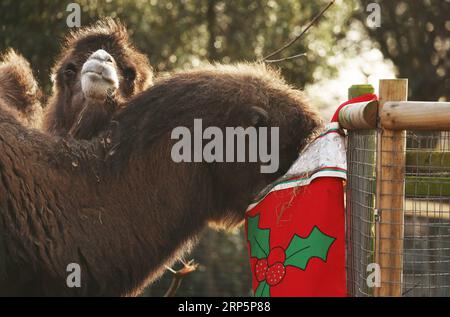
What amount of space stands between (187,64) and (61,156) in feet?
20.5

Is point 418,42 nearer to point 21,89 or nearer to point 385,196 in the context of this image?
point 21,89

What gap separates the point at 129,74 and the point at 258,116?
1080 mm

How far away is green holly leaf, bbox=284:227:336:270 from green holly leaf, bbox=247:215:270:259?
7.6 inches

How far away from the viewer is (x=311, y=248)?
3.83 meters

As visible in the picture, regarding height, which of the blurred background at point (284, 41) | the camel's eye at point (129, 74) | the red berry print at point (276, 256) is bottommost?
the red berry print at point (276, 256)

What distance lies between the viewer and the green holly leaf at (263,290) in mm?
3973

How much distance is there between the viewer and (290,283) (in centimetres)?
387

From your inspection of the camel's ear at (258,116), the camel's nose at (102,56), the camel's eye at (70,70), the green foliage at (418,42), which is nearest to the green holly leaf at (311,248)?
the camel's ear at (258,116)

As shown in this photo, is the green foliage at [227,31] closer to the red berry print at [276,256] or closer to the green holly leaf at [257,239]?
the green holly leaf at [257,239]

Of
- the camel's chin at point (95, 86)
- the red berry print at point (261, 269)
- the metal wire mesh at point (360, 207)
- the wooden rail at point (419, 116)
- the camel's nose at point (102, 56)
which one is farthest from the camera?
the camel's nose at point (102, 56)

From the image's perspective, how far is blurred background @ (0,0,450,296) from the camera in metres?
9.88

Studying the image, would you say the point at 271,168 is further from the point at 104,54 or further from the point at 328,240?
the point at 104,54

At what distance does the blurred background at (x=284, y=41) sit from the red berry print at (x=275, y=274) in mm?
5201
